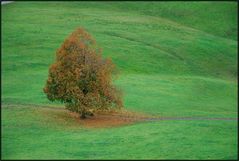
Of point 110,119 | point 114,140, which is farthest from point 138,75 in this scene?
point 114,140

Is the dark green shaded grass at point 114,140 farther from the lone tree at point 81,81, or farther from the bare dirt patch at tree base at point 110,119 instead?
the lone tree at point 81,81

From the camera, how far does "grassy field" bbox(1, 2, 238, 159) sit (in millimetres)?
35875

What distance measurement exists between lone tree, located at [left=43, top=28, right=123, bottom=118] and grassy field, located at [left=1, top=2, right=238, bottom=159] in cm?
167

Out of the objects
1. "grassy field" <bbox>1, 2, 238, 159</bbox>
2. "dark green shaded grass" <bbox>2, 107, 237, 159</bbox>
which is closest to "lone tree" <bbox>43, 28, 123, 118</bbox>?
"grassy field" <bbox>1, 2, 238, 159</bbox>

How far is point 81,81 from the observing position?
153ft

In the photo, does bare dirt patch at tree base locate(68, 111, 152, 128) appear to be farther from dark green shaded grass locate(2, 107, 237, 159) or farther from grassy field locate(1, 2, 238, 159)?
dark green shaded grass locate(2, 107, 237, 159)

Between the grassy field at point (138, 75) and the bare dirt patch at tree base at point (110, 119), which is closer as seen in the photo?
the grassy field at point (138, 75)

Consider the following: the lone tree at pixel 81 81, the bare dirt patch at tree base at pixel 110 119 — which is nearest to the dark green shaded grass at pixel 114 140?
the bare dirt patch at tree base at pixel 110 119

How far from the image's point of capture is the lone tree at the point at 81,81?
152 ft

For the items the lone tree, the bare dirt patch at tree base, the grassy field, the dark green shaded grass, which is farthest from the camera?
the lone tree

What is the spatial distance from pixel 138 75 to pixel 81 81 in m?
20.8

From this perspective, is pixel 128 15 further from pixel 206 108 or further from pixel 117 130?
pixel 117 130

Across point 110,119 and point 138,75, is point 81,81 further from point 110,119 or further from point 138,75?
point 138,75

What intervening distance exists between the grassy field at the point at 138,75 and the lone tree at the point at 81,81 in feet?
5.47
